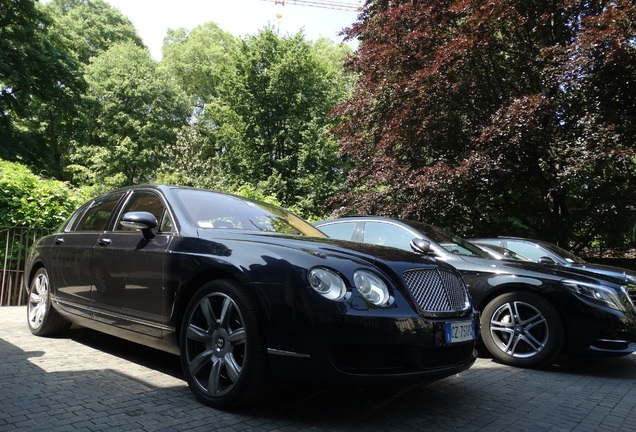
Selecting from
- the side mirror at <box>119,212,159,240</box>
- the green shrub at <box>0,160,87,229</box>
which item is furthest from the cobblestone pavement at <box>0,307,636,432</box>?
the green shrub at <box>0,160,87,229</box>

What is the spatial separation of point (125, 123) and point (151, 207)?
27.8m

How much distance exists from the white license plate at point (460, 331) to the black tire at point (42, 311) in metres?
4.01

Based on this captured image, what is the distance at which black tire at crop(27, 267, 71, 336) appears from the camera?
512 cm

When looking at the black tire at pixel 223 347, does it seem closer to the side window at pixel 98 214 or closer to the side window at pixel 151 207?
the side window at pixel 151 207

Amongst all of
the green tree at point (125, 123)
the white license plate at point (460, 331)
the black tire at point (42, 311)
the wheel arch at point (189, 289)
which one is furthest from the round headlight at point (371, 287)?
the green tree at point (125, 123)

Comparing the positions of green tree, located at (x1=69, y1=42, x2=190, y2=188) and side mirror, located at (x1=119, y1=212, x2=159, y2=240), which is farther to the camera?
green tree, located at (x1=69, y1=42, x2=190, y2=188)

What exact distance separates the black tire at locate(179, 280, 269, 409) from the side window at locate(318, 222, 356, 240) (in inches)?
133

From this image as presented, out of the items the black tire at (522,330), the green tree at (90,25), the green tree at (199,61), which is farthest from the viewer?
the green tree at (199,61)

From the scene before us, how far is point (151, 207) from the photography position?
14.0 feet

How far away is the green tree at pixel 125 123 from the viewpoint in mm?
29297

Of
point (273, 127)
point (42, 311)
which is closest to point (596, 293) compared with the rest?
point (42, 311)

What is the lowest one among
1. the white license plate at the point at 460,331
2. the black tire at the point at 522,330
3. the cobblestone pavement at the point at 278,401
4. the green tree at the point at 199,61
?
the cobblestone pavement at the point at 278,401

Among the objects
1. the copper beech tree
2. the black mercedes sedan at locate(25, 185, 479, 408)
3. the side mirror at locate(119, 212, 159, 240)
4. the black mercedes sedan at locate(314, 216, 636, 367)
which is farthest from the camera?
the copper beech tree

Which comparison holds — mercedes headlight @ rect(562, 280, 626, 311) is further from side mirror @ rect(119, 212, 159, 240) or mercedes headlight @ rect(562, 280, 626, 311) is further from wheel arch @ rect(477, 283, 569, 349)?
side mirror @ rect(119, 212, 159, 240)
